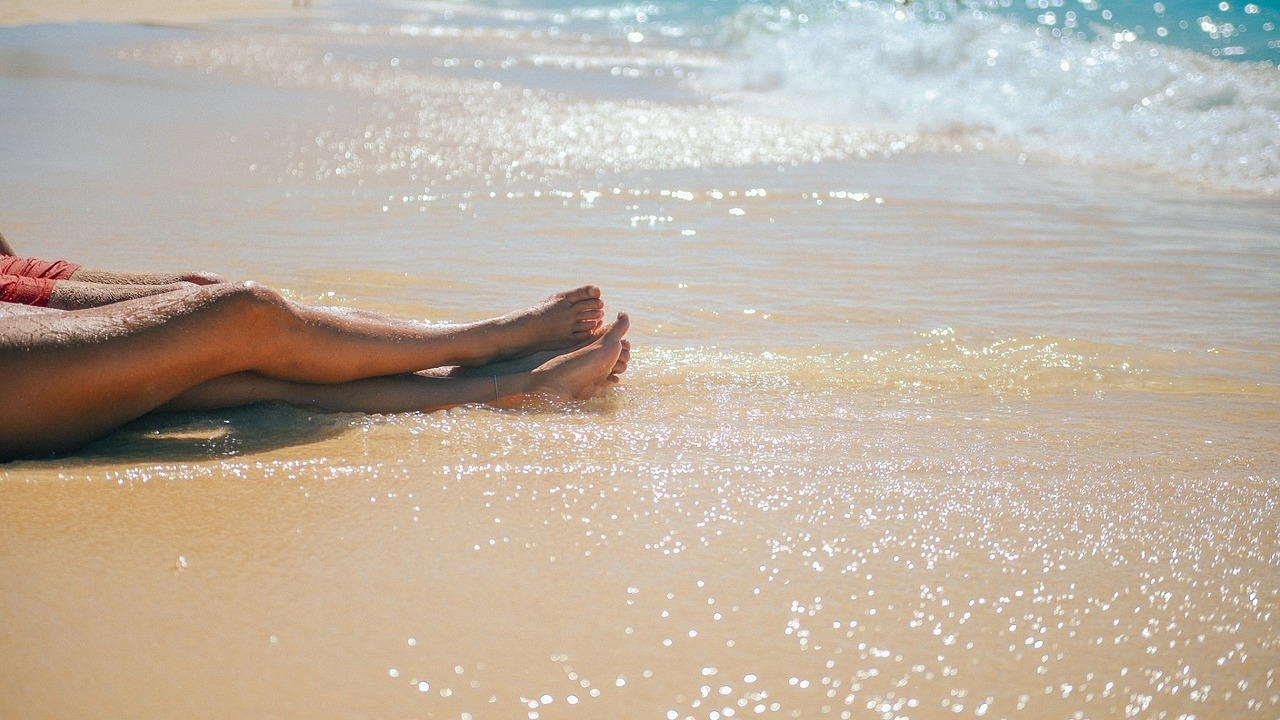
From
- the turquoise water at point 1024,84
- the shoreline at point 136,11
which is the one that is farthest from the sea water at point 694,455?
the shoreline at point 136,11

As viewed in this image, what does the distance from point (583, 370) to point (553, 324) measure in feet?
0.69

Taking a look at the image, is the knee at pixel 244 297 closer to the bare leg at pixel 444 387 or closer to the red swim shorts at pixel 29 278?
the bare leg at pixel 444 387

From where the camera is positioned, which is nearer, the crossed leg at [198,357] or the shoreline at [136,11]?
the crossed leg at [198,357]

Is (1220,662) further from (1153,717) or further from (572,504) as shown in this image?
(572,504)

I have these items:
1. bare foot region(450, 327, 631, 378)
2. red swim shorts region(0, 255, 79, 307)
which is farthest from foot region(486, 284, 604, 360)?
red swim shorts region(0, 255, 79, 307)

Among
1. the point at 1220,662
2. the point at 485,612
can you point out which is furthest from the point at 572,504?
the point at 1220,662

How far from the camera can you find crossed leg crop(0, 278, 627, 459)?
6.77 feet

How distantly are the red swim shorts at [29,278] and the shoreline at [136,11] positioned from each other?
36.6 ft

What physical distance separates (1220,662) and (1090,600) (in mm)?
198

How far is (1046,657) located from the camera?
61.7 inches

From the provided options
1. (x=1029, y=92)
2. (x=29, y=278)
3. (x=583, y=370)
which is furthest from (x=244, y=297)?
(x=1029, y=92)

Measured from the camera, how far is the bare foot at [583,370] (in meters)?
2.71

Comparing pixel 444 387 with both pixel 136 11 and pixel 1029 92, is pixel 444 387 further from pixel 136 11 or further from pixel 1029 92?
pixel 136 11

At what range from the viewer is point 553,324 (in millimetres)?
2885
